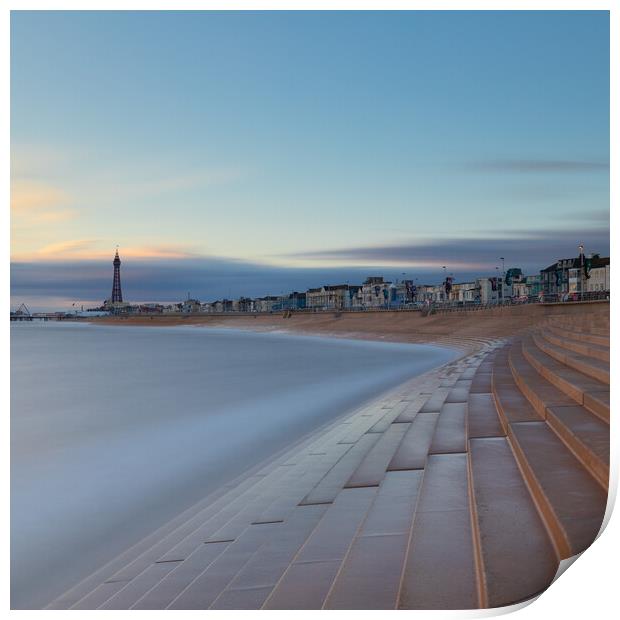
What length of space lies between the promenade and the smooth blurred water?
2.33 feet

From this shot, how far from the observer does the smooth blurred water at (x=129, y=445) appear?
251 inches

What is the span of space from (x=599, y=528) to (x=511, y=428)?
2.57 m

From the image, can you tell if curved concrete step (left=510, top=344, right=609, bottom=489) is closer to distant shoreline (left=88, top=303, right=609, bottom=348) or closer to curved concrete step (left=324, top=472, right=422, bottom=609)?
curved concrete step (left=324, top=472, right=422, bottom=609)

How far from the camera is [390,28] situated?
7090 millimetres

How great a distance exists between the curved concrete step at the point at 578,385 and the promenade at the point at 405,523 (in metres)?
0.04

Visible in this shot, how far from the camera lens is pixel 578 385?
23.7ft

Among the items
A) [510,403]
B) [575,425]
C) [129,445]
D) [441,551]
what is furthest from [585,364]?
[129,445]

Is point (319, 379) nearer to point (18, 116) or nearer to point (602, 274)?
point (18, 116)

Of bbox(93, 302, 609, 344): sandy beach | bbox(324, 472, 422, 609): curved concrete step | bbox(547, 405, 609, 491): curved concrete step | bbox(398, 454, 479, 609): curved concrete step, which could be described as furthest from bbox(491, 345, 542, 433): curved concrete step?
bbox(93, 302, 609, 344): sandy beach

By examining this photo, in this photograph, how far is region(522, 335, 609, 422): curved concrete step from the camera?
603cm

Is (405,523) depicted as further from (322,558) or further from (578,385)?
(578,385)

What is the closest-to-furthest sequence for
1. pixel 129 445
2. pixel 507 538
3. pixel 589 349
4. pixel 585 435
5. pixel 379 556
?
pixel 507 538 < pixel 379 556 < pixel 585 435 < pixel 589 349 < pixel 129 445

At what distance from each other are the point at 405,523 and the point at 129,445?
8.15 metres

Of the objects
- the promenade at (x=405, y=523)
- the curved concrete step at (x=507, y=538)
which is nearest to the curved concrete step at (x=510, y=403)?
the promenade at (x=405, y=523)
